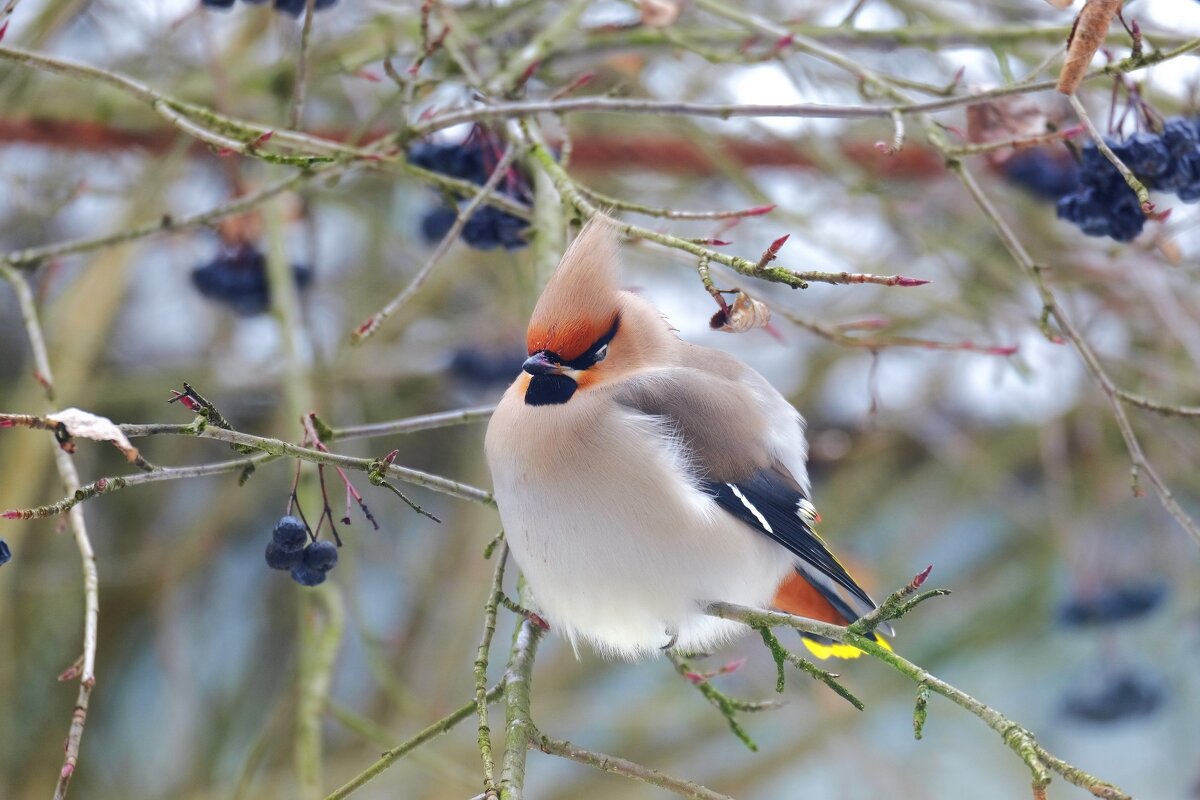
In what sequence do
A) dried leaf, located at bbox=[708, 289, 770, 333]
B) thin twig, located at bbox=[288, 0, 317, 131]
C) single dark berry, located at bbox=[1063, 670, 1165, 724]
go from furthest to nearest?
single dark berry, located at bbox=[1063, 670, 1165, 724], thin twig, located at bbox=[288, 0, 317, 131], dried leaf, located at bbox=[708, 289, 770, 333]

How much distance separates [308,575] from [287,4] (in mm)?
986

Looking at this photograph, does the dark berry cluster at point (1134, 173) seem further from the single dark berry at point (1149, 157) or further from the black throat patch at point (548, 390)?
the black throat patch at point (548, 390)

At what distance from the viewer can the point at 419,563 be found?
4387mm

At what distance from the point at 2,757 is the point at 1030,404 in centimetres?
324

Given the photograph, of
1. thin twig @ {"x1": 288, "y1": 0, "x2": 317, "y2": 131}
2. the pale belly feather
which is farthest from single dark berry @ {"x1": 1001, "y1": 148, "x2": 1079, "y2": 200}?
thin twig @ {"x1": 288, "y1": 0, "x2": 317, "y2": 131}

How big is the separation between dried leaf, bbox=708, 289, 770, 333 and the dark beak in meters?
0.38

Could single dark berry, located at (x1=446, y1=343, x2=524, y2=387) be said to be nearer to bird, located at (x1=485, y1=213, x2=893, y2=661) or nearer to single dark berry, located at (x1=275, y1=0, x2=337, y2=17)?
bird, located at (x1=485, y1=213, x2=893, y2=661)

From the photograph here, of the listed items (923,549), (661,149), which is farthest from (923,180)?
(923,549)

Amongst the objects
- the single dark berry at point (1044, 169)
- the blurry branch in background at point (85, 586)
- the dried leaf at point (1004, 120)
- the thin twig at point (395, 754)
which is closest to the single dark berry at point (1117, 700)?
the single dark berry at point (1044, 169)

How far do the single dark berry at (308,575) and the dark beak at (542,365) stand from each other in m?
0.39

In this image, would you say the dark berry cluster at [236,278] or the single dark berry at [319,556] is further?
the dark berry cluster at [236,278]

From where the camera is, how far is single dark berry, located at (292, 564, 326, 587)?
5.65 ft

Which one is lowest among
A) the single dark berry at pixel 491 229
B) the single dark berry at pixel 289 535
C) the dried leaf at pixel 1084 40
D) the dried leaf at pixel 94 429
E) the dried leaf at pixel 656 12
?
the dried leaf at pixel 94 429

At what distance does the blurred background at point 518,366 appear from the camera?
9.56 feet
